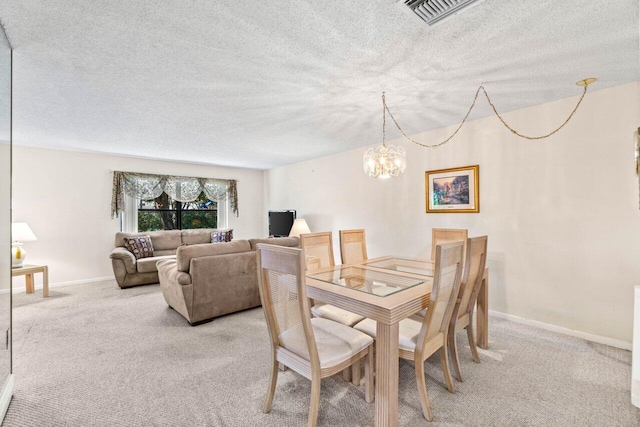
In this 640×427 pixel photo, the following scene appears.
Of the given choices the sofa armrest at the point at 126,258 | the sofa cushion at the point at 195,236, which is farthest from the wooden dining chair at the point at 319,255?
the sofa cushion at the point at 195,236

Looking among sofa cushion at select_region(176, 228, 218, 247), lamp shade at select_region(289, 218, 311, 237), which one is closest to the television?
lamp shade at select_region(289, 218, 311, 237)

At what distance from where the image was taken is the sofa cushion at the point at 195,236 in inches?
226

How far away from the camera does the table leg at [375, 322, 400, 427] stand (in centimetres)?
144

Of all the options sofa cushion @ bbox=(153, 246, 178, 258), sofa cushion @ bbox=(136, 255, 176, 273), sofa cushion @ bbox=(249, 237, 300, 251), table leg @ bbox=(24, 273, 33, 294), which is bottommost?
table leg @ bbox=(24, 273, 33, 294)

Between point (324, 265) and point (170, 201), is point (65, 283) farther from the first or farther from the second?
point (324, 265)

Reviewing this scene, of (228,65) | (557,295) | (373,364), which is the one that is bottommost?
(373,364)

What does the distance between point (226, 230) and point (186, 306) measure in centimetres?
328

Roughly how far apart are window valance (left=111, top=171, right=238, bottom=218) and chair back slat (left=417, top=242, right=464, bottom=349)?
5.67 meters

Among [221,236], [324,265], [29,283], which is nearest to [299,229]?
[221,236]

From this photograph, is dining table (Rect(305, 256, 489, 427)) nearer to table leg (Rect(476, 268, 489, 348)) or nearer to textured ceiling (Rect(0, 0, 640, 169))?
table leg (Rect(476, 268, 489, 348))

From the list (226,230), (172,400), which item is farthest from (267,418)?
(226,230)

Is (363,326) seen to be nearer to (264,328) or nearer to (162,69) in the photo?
→ (264,328)

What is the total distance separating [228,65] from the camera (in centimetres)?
209

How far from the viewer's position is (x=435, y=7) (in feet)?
4.90
